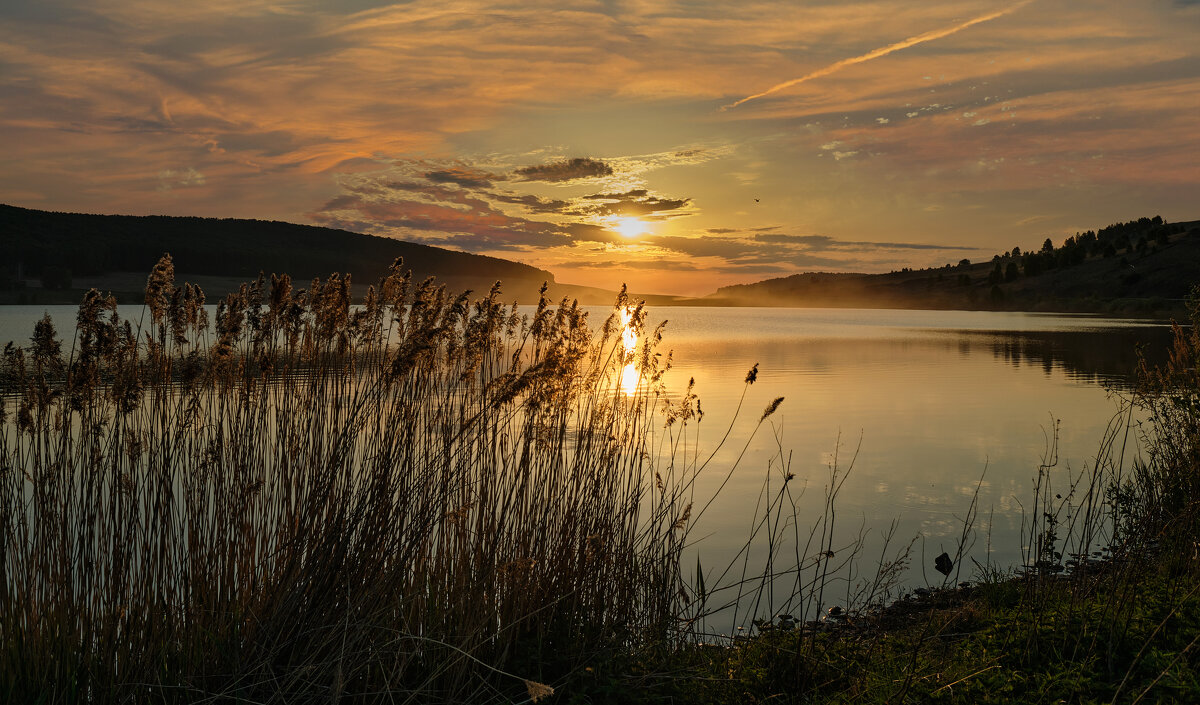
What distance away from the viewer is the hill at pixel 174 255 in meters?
63.5

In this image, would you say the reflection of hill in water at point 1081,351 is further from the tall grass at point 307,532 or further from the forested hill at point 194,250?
the forested hill at point 194,250

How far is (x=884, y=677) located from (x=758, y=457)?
858cm

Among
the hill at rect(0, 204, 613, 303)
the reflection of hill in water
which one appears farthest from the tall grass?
the hill at rect(0, 204, 613, 303)

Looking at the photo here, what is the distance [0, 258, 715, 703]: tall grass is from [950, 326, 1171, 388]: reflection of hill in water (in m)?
18.1

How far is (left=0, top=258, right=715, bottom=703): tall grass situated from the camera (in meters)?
3.51

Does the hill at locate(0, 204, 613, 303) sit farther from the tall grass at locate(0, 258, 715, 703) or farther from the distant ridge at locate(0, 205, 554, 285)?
the tall grass at locate(0, 258, 715, 703)

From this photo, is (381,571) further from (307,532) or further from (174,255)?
(174,255)

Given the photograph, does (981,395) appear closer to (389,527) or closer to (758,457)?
(758,457)

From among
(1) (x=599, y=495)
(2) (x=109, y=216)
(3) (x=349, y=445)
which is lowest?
(1) (x=599, y=495)

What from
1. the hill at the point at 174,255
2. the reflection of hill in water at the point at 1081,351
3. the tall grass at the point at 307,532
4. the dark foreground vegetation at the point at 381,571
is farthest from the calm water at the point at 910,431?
the hill at the point at 174,255

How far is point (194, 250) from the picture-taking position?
79.8 metres

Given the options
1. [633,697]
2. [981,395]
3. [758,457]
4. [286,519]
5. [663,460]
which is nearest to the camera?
[633,697]

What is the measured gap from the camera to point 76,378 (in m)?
3.86

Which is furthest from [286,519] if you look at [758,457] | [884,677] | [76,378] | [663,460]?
[758,457]
